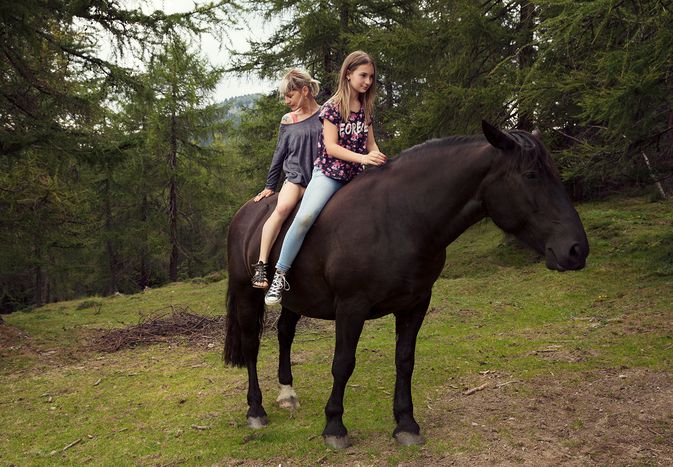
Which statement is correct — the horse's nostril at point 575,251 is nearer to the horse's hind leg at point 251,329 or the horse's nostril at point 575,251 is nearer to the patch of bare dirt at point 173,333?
the horse's hind leg at point 251,329

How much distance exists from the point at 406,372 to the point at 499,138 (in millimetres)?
1952

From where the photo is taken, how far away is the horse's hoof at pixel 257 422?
14.2 feet

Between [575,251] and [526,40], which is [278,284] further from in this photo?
[526,40]

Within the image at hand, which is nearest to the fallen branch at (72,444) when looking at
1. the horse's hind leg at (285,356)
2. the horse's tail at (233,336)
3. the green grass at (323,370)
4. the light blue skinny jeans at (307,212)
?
Answer: the green grass at (323,370)

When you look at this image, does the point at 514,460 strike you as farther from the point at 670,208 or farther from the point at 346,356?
the point at 670,208

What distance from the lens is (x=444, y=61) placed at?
41.6ft

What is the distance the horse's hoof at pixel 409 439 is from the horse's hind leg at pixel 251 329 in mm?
1394

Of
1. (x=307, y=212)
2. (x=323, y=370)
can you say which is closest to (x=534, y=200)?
(x=307, y=212)

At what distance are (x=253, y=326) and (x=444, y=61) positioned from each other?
10.4 m

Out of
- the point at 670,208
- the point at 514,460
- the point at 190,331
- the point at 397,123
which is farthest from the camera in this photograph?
the point at 670,208

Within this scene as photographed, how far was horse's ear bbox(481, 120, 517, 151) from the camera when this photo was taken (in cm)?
301

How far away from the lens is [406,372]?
151 inches

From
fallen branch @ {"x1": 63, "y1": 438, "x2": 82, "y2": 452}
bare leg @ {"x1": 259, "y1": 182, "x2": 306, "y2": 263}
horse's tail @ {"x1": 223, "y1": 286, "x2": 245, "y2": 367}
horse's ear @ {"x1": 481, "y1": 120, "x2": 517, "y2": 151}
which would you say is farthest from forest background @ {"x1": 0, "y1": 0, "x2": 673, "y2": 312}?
fallen branch @ {"x1": 63, "y1": 438, "x2": 82, "y2": 452}

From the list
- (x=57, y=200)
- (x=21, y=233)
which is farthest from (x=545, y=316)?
(x=21, y=233)
